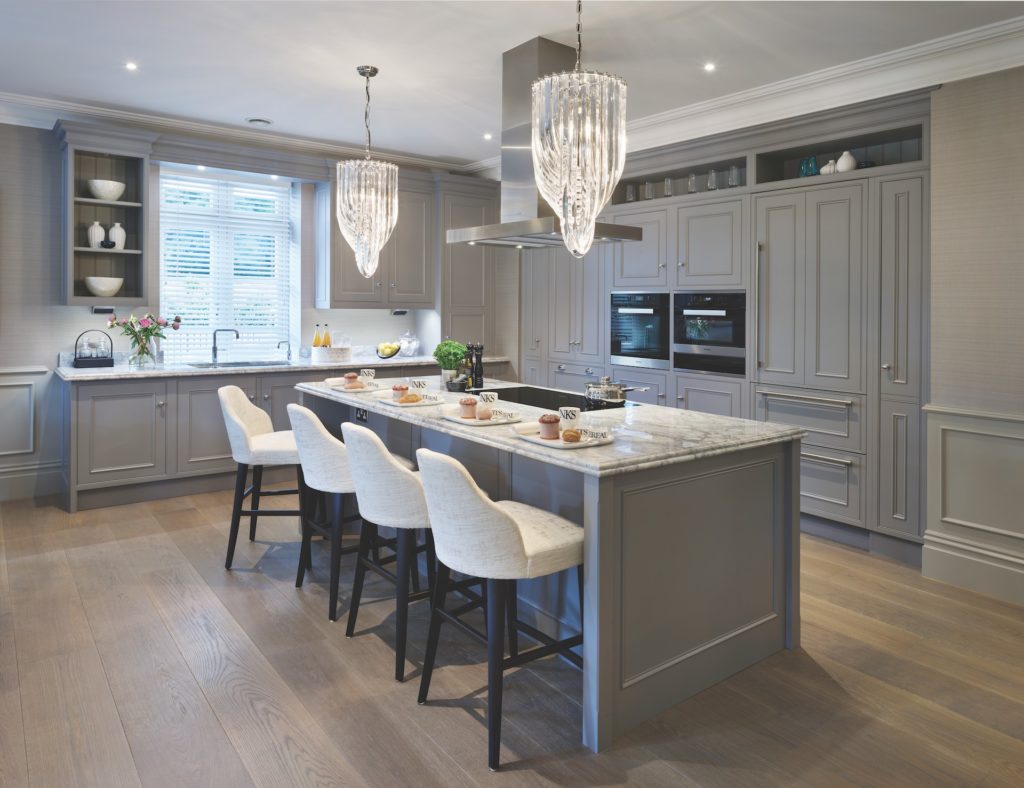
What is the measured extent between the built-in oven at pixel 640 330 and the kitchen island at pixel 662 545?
A: 6.73ft

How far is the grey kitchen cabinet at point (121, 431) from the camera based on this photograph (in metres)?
4.72

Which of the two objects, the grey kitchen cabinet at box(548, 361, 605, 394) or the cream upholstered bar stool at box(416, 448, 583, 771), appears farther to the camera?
the grey kitchen cabinet at box(548, 361, 605, 394)

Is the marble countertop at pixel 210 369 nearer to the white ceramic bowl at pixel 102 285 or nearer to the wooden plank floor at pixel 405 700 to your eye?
the white ceramic bowl at pixel 102 285

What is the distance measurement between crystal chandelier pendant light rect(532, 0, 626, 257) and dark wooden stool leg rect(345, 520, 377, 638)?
5.02 ft

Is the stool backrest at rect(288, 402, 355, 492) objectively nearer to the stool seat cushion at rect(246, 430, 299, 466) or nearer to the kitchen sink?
the stool seat cushion at rect(246, 430, 299, 466)

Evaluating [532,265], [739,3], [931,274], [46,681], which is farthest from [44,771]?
[532,265]

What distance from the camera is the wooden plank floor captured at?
210 centimetres

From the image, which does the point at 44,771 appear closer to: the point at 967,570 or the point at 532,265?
the point at 967,570

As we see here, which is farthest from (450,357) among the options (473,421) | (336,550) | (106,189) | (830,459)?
(106,189)

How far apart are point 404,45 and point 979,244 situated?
2.96 meters

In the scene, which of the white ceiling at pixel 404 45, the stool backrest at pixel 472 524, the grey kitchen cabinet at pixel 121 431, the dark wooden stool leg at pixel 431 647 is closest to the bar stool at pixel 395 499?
the dark wooden stool leg at pixel 431 647

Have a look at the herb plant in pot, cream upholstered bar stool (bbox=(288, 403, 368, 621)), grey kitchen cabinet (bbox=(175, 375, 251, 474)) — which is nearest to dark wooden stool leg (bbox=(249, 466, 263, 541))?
cream upholstered bar stool (bbox=(288, 403, 368, 621))

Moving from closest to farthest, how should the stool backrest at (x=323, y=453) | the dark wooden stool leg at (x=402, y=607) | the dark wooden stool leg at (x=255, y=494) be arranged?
1. the dark wooden stool leg at (x=402, y=607)
2. the stool backrest at (x=323, y=453)
3. the dark wooden stool leg at (x=255, y=494)

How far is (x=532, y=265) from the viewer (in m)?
6.27
